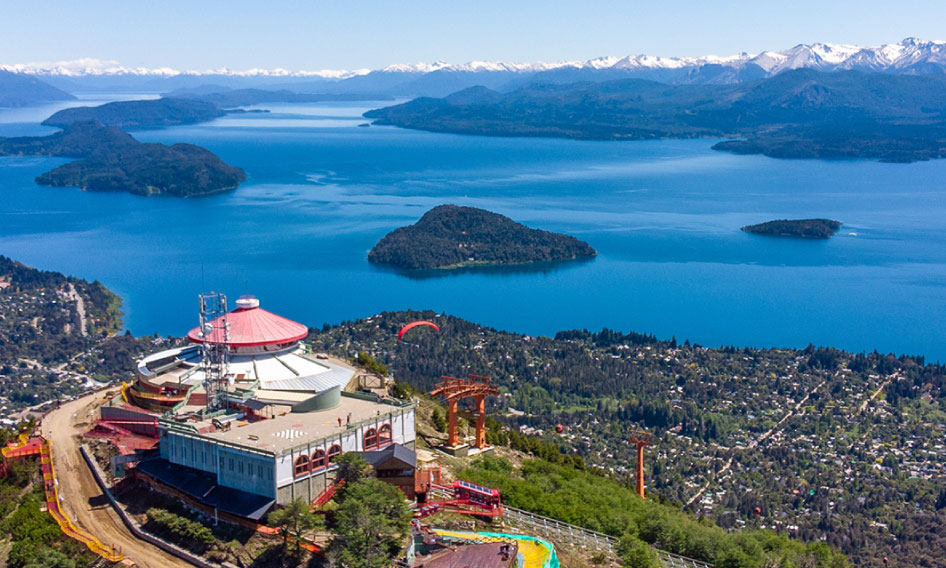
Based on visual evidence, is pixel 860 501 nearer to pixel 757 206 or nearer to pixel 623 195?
pixel 757 206

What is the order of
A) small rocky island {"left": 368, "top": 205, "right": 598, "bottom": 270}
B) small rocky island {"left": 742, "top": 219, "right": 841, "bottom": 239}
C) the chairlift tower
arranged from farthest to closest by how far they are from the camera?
1. small rocky island {"left": 742, "top": 219, "right": 841, "bottom": 239}
2. small rocky island {"left": 368, "top": 205, "right": 598, "bottom": 270}
3. the chairlift tower

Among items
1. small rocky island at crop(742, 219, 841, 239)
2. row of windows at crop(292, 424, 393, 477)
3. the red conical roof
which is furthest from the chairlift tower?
small rocky island at crop(742, 219, 841, 239)

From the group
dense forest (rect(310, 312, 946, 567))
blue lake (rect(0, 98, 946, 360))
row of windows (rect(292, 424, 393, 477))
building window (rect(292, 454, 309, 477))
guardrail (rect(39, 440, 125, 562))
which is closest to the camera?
guardrail (rect(39, 440, 125, 562))

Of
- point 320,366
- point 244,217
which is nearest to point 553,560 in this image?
Result: point 320,366

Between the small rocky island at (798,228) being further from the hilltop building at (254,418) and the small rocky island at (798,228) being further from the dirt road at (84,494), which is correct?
the dirt road at (84,494)

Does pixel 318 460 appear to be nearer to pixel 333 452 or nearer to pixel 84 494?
pixel 333 452

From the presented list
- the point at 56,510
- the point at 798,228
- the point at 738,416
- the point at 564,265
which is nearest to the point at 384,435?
the point at 56,510

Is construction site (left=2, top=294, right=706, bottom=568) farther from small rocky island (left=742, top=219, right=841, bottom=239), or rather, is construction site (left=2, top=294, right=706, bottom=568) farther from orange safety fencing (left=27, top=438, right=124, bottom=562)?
small rocky island (left=742, top=219, right=841, bottom=239)
